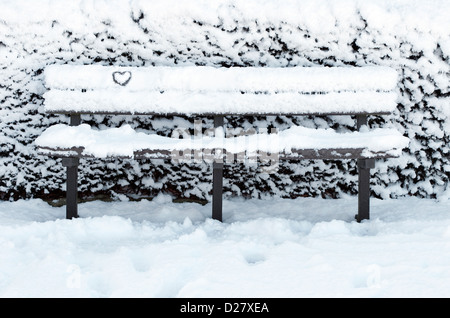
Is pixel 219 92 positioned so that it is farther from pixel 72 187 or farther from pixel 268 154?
pixel 72 187

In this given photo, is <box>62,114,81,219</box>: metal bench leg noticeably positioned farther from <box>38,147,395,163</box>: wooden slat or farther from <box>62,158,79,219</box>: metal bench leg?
<box>38,147,395,163</box>: wooden slat

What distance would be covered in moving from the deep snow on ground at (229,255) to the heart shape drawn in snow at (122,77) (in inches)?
31.3

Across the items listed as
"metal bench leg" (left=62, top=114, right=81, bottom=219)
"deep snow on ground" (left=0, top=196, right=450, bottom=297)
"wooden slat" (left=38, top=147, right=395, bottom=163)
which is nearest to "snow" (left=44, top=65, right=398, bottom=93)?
"metal bench leg" (left=62, top=114, right=81, bottom=219)

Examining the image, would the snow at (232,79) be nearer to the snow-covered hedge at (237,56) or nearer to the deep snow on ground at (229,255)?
the snow-covered hedge at (237,56)

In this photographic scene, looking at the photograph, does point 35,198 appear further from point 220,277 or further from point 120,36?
point 220,277

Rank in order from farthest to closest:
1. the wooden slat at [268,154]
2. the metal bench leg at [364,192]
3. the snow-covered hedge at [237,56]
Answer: the snow-covered hedge at [237,56] → the metal bench leg at [364,192] → the wooden slat at [268,154]

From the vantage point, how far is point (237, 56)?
122 inches

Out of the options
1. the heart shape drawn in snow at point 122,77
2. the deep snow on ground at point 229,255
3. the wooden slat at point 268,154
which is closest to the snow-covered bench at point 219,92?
the heart shape drawn in snow at point 122,77

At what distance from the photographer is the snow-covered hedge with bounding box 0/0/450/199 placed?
2.98m

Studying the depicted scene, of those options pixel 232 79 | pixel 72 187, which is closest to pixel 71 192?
pixel 72 187

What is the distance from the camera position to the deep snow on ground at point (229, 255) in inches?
72.7

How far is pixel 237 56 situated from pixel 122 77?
74 cm
